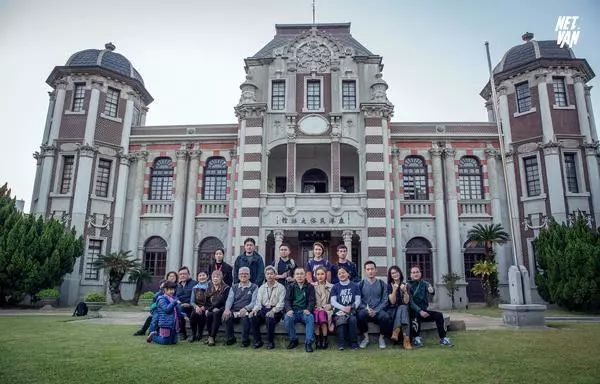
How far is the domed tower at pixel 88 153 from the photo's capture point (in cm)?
2281

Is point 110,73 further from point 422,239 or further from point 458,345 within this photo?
point 458,345

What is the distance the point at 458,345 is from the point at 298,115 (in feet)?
54.1

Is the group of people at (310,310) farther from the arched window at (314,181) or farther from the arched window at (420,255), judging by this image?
the arched window at (314,181)

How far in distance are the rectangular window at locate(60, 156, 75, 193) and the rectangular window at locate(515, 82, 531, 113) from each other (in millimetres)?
27819

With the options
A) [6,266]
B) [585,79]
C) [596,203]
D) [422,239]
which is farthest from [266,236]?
[585,79]

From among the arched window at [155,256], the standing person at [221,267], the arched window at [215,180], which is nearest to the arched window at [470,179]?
the arched window at [215,180]

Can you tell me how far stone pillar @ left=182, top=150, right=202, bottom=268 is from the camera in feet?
77.2

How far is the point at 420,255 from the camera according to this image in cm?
2339

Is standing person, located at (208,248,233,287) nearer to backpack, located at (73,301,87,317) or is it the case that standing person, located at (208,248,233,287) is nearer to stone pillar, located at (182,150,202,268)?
backpack, located at (73,301,87,317)

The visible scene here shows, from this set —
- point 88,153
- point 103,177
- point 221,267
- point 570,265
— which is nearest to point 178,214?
point 103,177

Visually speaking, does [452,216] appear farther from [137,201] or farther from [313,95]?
[137,201]

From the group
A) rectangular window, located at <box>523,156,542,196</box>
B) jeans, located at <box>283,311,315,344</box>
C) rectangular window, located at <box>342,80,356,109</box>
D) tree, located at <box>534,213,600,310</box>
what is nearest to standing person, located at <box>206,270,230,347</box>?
jeans, located at <box>283,311,315,344</box>

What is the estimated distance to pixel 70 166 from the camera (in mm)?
23750

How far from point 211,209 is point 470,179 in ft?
54.4
